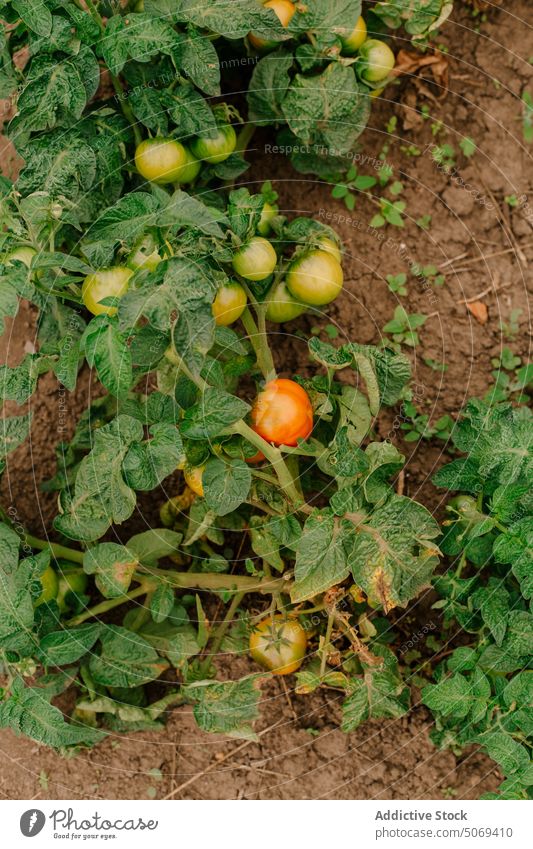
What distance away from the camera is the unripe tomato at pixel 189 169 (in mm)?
1625

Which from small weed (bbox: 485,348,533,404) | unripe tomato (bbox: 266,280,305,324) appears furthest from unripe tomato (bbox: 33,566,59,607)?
small weed (bbox: 485,348,533,404)

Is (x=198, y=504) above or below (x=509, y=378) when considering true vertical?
below

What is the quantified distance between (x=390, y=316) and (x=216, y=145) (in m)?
0.54

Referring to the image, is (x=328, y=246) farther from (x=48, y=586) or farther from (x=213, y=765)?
(x=213, y=765)

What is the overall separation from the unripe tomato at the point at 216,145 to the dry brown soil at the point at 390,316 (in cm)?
24

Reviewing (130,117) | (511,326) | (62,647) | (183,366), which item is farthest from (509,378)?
(62,647)

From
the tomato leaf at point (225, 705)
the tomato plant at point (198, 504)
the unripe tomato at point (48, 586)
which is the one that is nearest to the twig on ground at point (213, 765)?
the tomato plant at point (198, 504)

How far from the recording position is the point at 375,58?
65.7 inches

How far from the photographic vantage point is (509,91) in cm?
190

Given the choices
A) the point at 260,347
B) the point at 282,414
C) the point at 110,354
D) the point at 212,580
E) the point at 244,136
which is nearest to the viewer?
the point at 110,354

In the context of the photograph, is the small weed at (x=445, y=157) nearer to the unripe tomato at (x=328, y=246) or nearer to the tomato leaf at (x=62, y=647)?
the unripe tomato at (x=328, y=246)

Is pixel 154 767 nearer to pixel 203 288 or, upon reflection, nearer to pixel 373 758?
pixel 373 758

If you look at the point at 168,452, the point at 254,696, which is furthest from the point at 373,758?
the point at 168,452

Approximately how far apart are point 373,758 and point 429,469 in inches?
24.2
